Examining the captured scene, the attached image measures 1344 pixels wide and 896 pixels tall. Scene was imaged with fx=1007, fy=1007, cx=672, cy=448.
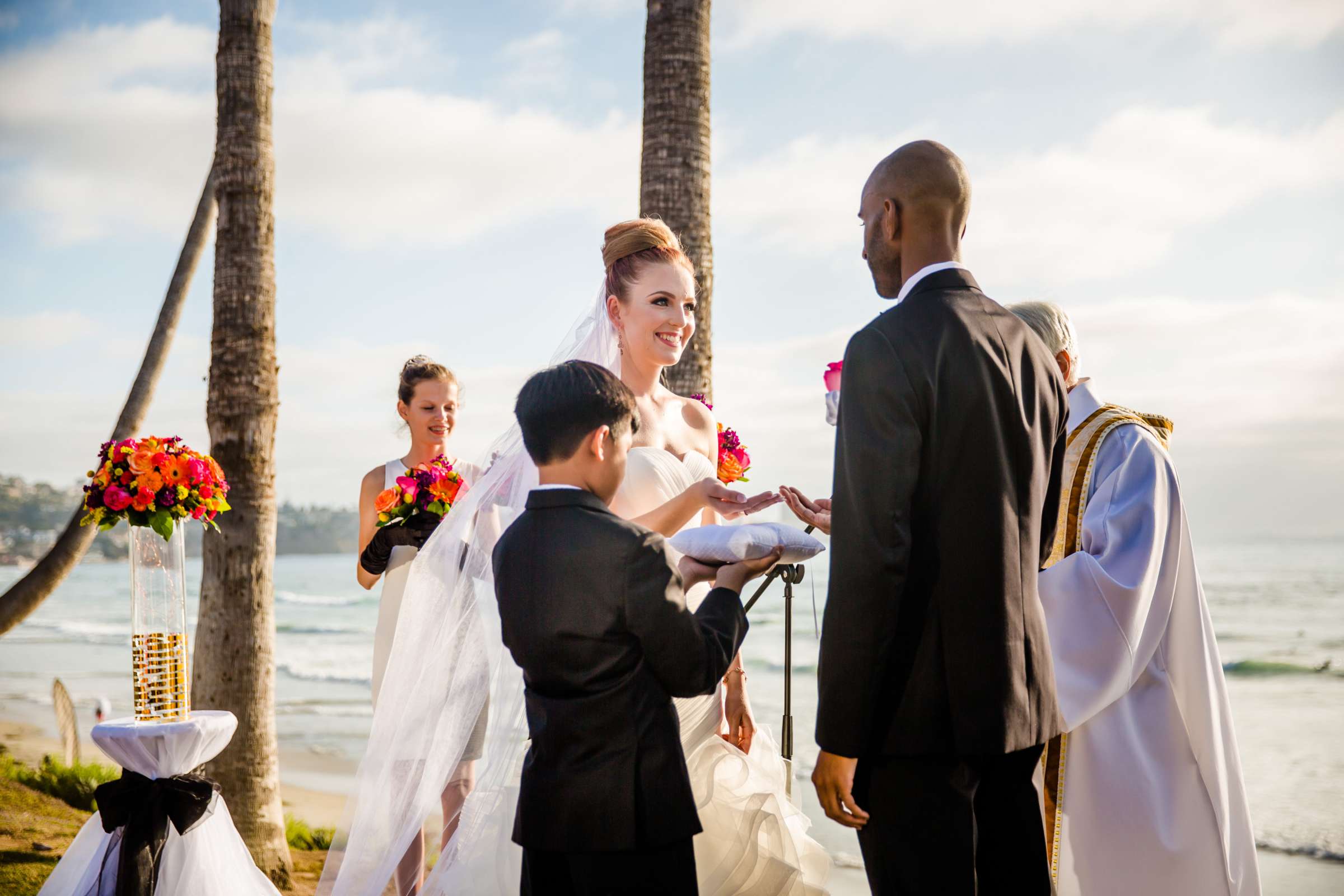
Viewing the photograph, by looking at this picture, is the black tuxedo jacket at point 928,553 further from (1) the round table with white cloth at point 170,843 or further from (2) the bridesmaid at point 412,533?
(1) the round table with white cloth at point 170,843

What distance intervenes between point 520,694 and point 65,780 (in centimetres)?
746

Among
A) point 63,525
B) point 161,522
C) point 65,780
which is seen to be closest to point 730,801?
point 161,522

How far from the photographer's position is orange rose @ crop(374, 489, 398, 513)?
4691mm

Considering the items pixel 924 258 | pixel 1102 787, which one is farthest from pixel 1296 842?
pixel 924 258

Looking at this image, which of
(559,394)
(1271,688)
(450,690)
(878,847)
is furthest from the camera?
(1271,688)

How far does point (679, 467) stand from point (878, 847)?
171cm

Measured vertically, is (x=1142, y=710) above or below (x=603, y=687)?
below

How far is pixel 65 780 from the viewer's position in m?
8.77

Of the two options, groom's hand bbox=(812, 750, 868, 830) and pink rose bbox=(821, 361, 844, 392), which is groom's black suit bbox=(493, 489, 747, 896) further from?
pink rose bbox=(821, 361, 844, 392)

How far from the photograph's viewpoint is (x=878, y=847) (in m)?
2.20

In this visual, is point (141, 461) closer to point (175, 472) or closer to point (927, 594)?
point (175, 472)

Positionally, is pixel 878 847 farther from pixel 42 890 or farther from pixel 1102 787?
pixel 42 890

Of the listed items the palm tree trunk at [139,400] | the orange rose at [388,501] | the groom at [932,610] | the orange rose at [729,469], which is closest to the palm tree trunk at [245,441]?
the palm tree trunk at [139,400]

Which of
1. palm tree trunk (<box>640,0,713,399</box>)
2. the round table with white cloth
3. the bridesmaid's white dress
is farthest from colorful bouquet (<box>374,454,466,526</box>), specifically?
palm tree trunk (<box>640,0,713,399</box>)
